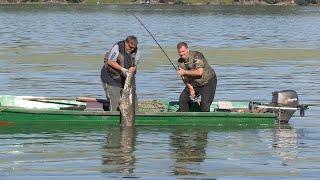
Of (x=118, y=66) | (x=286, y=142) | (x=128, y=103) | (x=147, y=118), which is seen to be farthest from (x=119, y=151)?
(x=286, y=142)

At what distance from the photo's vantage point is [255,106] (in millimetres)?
20453

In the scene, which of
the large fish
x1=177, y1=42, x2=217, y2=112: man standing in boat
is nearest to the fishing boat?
the large fish

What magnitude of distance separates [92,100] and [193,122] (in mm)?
2416

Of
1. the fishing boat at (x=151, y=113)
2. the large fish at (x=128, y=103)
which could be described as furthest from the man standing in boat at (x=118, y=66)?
the fishing boat at (x=151, y=113)

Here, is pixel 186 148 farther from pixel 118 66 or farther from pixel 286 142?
pixel 118 66

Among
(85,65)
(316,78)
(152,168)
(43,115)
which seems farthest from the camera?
(85,65)

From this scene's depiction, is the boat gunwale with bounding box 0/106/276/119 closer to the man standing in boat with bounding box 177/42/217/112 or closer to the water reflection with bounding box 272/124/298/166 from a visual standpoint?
the man standing in boat with bounding box 177/42/217/112

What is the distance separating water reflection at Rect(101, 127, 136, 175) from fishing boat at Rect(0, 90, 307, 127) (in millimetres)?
329

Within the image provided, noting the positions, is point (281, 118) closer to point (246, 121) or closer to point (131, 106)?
point (246, 121)

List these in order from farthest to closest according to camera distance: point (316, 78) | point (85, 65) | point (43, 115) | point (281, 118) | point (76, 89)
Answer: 1. point (85, 65)
2. point (316, 78)
3. point (76, 89)
4. point (281, 118)
5. point (43, 115)

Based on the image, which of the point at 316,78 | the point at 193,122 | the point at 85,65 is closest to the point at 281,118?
the point at 193,122

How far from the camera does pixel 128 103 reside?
1917 cm

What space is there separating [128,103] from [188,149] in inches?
76.4

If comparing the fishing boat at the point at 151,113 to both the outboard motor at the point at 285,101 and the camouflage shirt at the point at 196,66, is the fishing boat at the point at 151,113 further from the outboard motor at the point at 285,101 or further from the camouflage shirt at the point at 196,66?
the camouflage shirt at the point at 196,66
